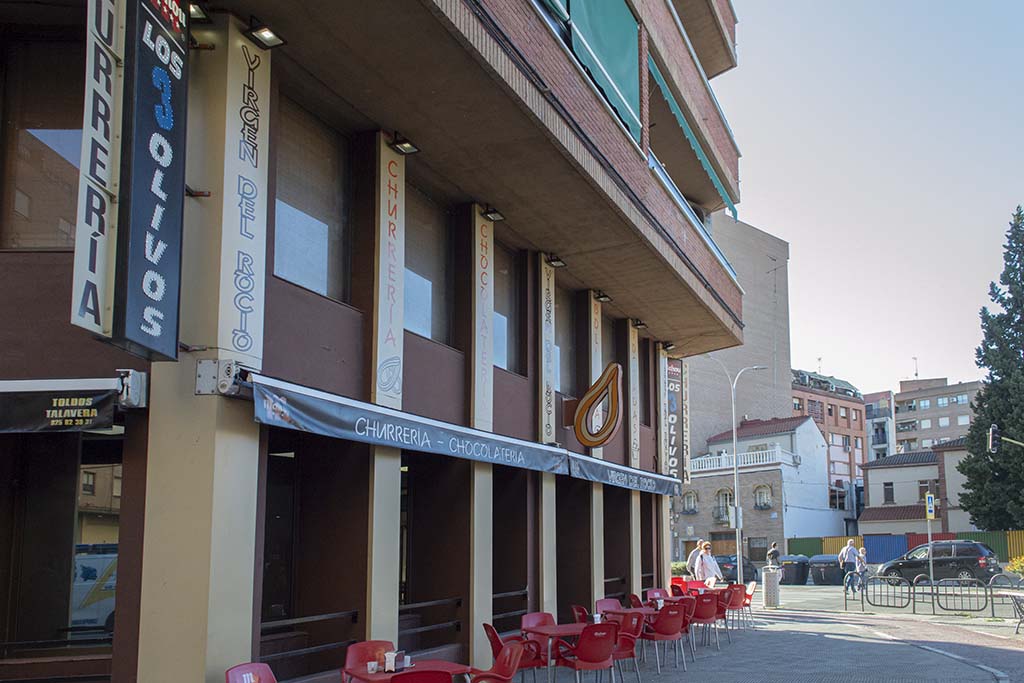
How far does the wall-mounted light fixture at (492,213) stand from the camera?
44.6 ft

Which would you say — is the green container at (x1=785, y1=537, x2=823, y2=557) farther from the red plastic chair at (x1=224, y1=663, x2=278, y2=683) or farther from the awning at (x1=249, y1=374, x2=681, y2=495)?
the red plastic chair at (x1=224, y1=663, x2=278, y2=683)

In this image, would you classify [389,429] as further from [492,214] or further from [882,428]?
[882,428]

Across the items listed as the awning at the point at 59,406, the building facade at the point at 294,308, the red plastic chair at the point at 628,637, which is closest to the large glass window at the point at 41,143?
the building facade at the point at 294,308

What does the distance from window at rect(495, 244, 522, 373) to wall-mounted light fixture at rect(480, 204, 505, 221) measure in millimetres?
1135

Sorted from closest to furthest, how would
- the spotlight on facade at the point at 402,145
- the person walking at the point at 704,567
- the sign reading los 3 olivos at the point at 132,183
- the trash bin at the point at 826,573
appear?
1. the sign reading los 3 olivos at the point at 132,183
2. the spotlight on facade at the point at 402,145
3. the person walking at the point at 704,567
4. the trash bin at the point at 826,573

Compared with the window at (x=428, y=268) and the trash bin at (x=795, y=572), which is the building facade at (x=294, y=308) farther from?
the trash bin at (x=795, y=572)

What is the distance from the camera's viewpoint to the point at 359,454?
419 inches

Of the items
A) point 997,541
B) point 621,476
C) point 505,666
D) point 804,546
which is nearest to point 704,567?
point 621,476

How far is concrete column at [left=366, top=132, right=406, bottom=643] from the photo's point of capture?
10383mm

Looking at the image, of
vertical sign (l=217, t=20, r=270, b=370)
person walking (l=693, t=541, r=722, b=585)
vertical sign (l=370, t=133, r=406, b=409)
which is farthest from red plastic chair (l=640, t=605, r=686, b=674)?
person walking (l=693, t=541, r=722, b=585)

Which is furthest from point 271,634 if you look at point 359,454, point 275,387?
point 275,387

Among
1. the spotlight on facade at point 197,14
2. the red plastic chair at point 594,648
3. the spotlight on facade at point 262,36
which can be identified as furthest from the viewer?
the red plastic chair at point 594,648

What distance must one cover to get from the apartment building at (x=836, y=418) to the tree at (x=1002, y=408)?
20.6 metres

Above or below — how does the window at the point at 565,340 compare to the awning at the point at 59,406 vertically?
above
